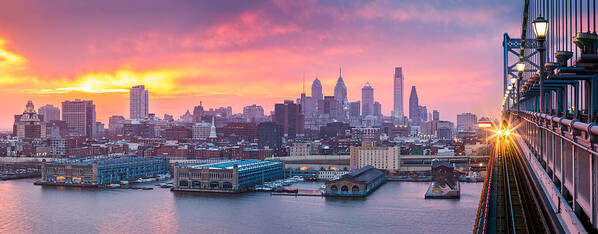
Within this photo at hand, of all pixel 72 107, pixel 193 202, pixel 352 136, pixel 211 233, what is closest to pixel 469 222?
pixel 211 233

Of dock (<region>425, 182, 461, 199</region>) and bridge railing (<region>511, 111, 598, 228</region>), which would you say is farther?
dock (<region>425, 182, 461, 199</region>)

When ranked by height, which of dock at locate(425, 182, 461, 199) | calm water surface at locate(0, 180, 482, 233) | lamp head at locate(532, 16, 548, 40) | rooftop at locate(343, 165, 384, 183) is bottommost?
calm water surface at locate(0, 180, 482, 233)

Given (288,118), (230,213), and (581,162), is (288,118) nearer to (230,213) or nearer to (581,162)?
(230,213)

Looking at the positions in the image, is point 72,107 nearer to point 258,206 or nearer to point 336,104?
point 336,104

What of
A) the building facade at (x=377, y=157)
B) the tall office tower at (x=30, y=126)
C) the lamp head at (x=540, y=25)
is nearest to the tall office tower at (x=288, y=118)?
the tall office tower at (x=30, y=126)

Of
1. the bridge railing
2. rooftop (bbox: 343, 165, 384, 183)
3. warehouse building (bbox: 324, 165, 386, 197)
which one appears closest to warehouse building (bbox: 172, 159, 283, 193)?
warehouse building (bbox: 324, 165, 386, 197)

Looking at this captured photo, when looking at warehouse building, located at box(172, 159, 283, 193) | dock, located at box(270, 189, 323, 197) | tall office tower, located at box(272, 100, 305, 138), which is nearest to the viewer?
dock, located at box(270, 189, 323, 197)

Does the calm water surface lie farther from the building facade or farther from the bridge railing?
the bridge railing
